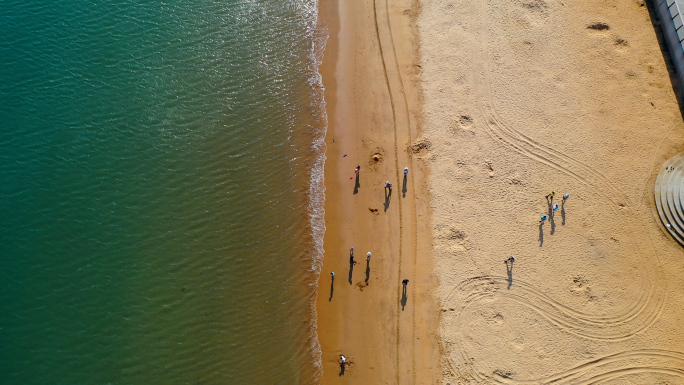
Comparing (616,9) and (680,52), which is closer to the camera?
(680,52)

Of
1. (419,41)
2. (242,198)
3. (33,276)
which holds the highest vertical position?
(419,41)

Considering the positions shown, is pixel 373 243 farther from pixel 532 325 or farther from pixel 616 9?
pixel 616 9

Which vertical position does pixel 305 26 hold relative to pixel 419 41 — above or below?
above

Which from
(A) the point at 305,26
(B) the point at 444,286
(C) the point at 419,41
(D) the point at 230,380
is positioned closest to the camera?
(D) the point at 230,380

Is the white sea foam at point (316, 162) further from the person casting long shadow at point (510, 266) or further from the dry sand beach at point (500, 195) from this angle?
the person casting long shadow at point (510, 266)

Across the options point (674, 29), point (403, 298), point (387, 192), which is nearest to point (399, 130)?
point (387, 192)

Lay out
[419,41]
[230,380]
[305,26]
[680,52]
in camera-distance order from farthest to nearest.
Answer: [305,26]
[419,41]
[680,52]
[230,380]

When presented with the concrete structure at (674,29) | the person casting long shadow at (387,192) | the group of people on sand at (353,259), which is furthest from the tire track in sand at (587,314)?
the concrete structure at (674,29)

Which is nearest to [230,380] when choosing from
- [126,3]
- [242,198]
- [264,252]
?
[264,252]
